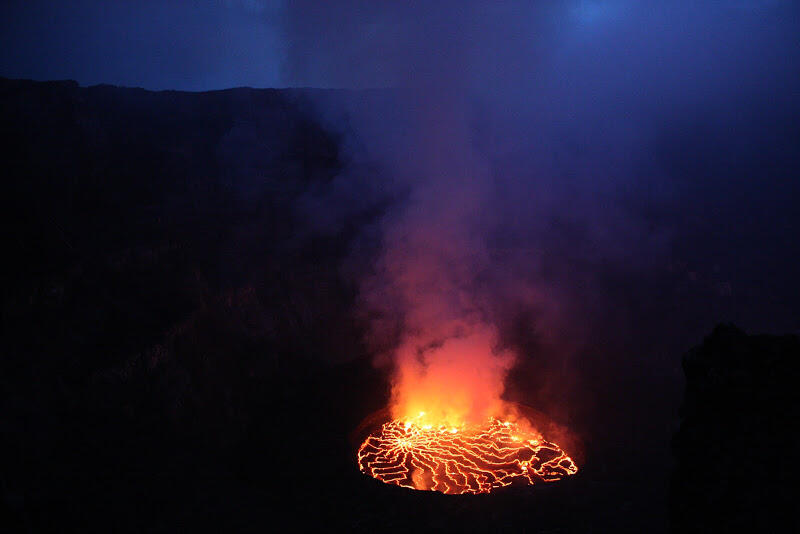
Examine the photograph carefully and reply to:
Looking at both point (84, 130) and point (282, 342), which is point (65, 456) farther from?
point (84, 130)

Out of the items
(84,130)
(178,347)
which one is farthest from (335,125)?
(178,347)

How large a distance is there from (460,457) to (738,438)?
5.45 metres

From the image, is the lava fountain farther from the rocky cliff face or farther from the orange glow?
the rocky cliff face

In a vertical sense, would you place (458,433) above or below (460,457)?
above

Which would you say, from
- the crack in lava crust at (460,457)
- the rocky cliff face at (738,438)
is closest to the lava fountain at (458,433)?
the crack in lava crust at (460,457)

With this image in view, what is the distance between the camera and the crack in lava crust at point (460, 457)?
27.1 ft

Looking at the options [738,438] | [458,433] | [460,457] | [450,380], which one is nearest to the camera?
[738,438]

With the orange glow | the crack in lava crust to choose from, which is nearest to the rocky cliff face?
the crack in lava crust

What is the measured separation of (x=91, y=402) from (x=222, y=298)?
3.66 metres

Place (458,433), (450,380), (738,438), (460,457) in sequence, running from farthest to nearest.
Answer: (450,380) → (458,433) → (460,457) → (738,438)

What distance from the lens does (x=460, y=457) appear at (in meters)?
9.07

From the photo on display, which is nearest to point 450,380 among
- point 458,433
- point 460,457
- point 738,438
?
point 458,433

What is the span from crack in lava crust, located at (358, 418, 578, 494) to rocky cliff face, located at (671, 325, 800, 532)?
3.75m

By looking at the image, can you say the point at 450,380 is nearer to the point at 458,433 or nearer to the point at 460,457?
the point at 458,433
